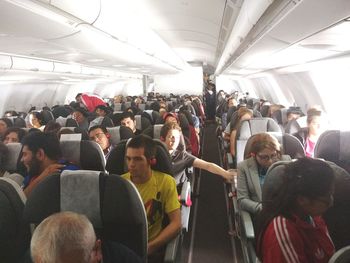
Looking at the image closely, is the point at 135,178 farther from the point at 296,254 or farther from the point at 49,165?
the point at 296,254

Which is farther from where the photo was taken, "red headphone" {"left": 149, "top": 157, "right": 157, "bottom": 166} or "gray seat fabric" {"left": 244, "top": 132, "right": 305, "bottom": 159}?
"gray seat fabric" {"left": 244, "top": 132, "right": 305, "bottom": 159}

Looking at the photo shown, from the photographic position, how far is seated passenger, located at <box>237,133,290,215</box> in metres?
3.26

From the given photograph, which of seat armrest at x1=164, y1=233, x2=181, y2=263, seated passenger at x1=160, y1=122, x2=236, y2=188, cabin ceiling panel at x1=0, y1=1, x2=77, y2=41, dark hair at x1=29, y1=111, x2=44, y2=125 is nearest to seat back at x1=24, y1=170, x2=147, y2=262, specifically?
seat armrest at x1=164, y1=233, x2=181, y2=263

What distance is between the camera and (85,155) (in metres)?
3.46

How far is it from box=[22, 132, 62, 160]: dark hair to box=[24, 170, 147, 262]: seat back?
1.11 m

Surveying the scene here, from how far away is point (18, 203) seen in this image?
2062mm

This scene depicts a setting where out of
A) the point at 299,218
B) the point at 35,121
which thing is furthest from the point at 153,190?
the point at 35,121

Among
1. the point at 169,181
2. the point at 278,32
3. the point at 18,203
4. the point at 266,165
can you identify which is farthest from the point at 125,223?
the point at 278,32

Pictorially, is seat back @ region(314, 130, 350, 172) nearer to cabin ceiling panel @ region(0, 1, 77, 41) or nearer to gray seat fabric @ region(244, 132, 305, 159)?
gray seat fabric @ region(244, 132, 305, 159)

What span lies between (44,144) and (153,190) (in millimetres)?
1080

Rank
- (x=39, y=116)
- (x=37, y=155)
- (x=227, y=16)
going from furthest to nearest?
1. (x=39, y=116)
2. (x=227, y=16)
3. (x=37, y=155)

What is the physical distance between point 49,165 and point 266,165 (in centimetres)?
192

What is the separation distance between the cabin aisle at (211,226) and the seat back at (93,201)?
7.22ft

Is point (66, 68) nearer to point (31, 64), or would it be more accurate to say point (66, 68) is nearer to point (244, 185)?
point (31, 64)
